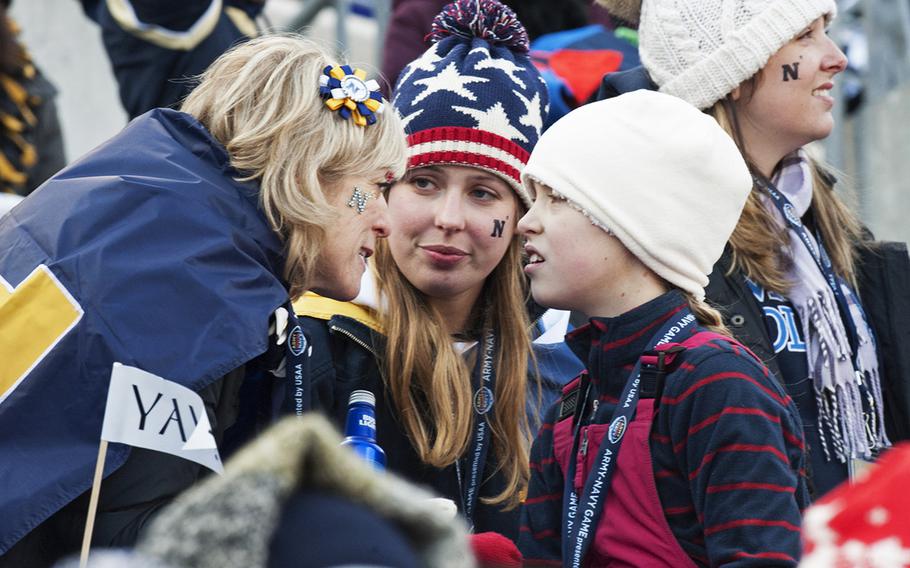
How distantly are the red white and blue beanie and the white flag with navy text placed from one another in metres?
1.30

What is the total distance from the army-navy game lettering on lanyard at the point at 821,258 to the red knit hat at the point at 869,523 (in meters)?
2.17

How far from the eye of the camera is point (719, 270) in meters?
3.45

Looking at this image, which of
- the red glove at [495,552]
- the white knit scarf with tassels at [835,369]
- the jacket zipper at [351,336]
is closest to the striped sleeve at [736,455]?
the red glove at [495,552]

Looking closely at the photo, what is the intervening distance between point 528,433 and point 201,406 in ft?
3.97

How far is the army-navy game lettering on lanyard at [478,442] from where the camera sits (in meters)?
3.46

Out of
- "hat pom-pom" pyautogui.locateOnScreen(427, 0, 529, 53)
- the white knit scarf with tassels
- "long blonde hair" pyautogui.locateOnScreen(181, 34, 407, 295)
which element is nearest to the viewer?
"long blonde hair" pyautogui.locateOnScreen(181, 34, 407, 295)

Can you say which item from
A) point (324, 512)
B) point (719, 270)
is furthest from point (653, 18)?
point (324, 512)

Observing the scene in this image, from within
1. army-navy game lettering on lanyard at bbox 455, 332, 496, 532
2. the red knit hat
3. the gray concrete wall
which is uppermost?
the red knit hat

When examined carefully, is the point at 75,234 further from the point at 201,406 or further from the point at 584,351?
the point at 584,351

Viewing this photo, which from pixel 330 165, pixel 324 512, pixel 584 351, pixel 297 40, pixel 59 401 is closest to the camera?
pixel 324 512

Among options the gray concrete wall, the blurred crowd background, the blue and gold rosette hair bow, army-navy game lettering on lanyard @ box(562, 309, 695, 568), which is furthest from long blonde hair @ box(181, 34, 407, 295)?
the gray concrete wall

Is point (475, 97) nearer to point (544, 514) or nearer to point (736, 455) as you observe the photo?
point (544, 514)

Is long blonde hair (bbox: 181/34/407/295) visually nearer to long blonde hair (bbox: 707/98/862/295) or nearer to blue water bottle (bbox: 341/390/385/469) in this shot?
blue water bottle (bbox: 341/390/385/469)

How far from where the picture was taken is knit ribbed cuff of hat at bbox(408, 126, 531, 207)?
371 cm
